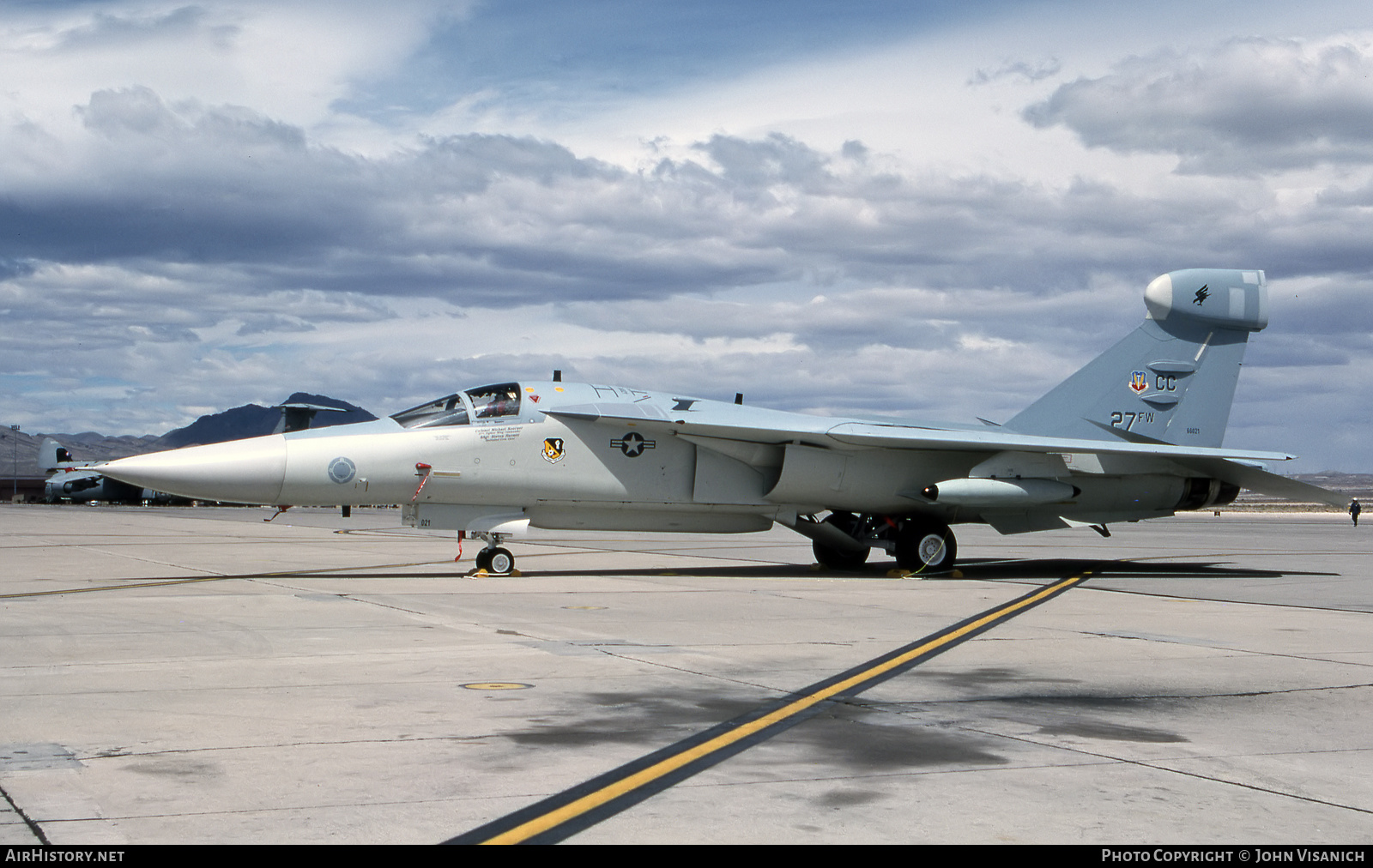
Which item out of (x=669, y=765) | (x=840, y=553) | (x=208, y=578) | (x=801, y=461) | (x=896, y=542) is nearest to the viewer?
(x=669, y=765)

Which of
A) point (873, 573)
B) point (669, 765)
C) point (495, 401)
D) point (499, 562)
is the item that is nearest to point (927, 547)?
point (873, 573)

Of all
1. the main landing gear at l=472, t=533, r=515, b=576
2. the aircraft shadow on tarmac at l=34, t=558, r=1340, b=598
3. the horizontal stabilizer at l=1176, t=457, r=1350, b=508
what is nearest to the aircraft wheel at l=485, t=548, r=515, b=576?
the main landing gear at l=472, t=533, r=515, b=576

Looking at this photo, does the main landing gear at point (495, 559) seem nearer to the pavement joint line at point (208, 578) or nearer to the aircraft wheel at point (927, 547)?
the pavement joint line at point (208, 578)

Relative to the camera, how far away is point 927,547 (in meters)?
18.1

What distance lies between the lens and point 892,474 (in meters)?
17.9

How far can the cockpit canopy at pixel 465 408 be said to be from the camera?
1564 centimetres

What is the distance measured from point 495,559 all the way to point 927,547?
21.5ft

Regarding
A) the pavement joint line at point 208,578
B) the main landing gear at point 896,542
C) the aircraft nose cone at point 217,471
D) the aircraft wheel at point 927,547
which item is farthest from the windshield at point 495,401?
the aircraft wheel at point 927,547

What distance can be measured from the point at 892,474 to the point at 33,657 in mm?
12376

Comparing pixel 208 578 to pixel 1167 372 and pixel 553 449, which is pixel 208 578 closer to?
pixel 553 449

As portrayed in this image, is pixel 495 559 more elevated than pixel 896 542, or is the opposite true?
pixel 896 542

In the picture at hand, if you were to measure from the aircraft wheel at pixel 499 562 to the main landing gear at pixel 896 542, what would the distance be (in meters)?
5.44

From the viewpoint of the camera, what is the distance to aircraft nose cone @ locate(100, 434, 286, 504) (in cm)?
→ 1397
